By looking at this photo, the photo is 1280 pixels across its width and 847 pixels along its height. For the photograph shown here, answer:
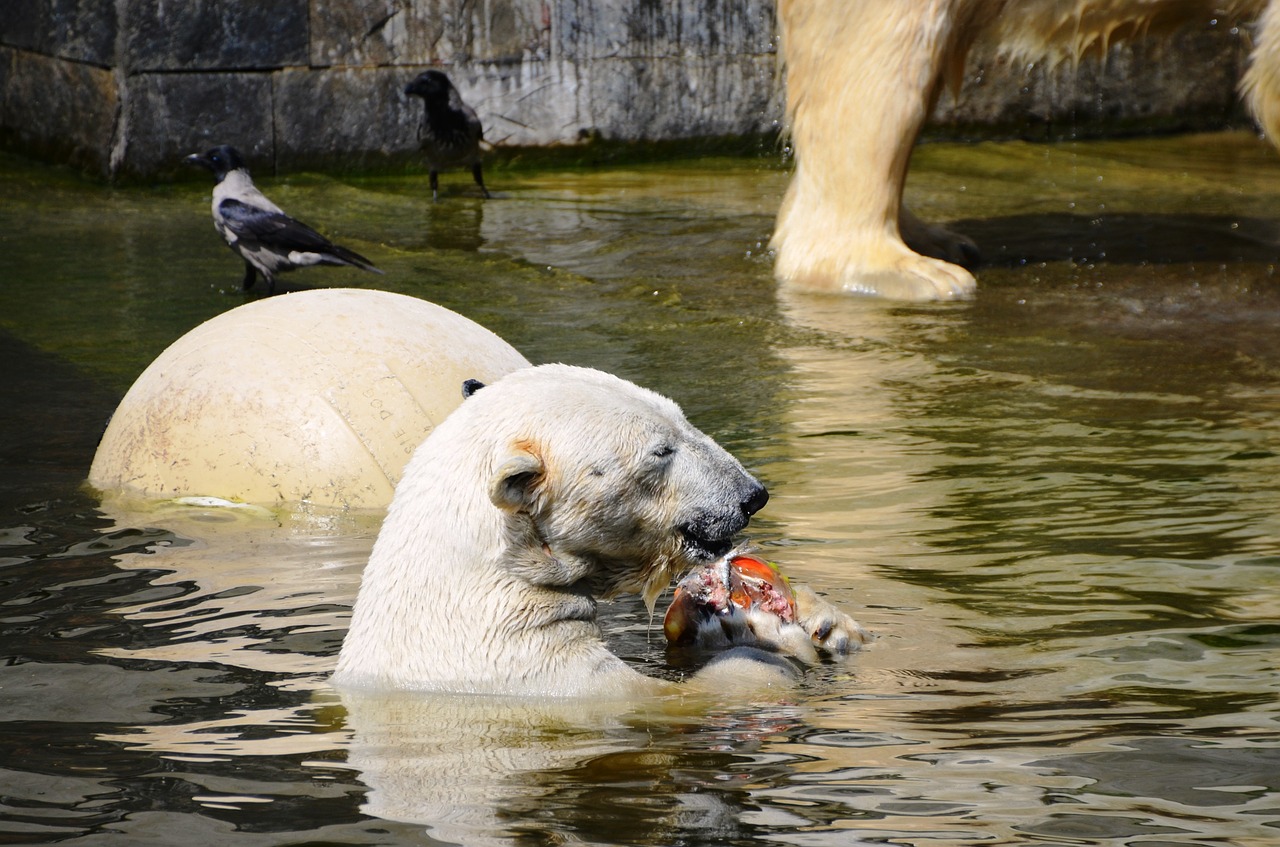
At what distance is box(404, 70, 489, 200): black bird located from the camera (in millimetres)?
12422

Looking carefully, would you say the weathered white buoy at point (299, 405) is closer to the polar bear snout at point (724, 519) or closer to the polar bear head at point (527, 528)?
the polar bear head at point (527, 528)

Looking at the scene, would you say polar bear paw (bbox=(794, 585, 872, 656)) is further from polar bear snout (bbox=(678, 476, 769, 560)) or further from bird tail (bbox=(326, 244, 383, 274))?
bird tail (bbox=(326, 244, 383, 274))

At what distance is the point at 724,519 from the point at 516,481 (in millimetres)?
511

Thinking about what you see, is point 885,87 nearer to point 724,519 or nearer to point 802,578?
point 802,578

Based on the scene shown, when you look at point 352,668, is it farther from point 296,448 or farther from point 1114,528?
point 1114,528

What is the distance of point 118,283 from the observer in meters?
9.41

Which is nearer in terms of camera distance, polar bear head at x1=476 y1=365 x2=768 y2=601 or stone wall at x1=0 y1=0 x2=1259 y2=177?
polar bear head at x1=476 y1=365 x2=768 y2=601

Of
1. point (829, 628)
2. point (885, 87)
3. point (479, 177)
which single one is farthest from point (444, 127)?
point (829, 628)

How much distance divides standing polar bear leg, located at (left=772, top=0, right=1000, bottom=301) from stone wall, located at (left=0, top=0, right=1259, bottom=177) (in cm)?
352

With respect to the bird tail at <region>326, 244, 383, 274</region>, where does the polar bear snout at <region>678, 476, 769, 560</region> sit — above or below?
below

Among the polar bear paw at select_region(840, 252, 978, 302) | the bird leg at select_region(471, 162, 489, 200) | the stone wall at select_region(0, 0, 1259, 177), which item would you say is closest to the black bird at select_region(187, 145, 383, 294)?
the polar bear paw at select_region(840, 252, 978, 302)

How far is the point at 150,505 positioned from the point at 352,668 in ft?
5.96

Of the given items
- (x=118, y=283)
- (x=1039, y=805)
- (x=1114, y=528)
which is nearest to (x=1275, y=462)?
(x=1114, y=528)

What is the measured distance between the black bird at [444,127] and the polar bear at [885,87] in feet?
11.4
